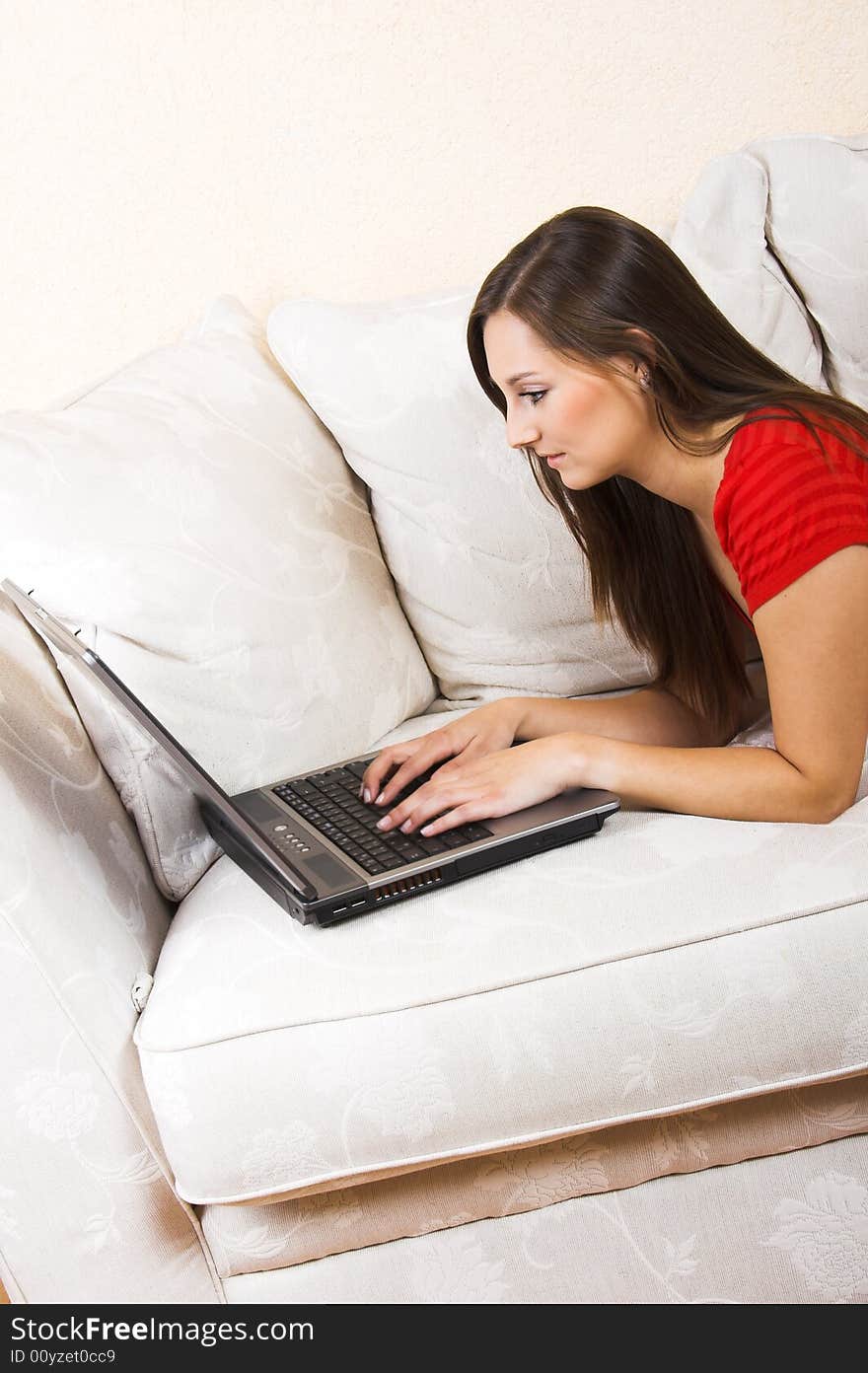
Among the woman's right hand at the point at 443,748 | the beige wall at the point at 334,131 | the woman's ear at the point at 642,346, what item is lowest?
the woman's right hand at the point at 443,748

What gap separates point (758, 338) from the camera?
1456 millimetres

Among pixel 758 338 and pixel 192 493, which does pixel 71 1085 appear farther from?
pixel 758 338

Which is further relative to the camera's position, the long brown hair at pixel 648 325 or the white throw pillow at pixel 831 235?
the white throw pillow at pixel 831 235

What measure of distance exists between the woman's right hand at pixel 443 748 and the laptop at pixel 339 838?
2 cm

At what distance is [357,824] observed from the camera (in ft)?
3.65

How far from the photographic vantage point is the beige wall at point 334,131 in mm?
1649

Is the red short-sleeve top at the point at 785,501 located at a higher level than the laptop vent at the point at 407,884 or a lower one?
higher

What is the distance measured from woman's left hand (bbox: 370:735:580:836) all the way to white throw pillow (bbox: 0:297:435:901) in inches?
9.9

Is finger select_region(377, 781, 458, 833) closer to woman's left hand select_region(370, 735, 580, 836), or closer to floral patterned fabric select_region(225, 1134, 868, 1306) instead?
woman's left hand select_region(370, 735, 580, 836)

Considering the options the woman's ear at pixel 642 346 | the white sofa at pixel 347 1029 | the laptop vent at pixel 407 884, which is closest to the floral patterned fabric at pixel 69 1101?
the white sofa at pixel 347 1029

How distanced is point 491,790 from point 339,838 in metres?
0.15

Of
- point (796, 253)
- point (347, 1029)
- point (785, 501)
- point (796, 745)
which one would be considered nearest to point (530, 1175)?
point (347, 1029)

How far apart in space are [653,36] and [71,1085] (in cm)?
157

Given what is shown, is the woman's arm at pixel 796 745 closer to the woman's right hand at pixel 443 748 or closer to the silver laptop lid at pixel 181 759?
the woman's right hand at pixel 443 748
